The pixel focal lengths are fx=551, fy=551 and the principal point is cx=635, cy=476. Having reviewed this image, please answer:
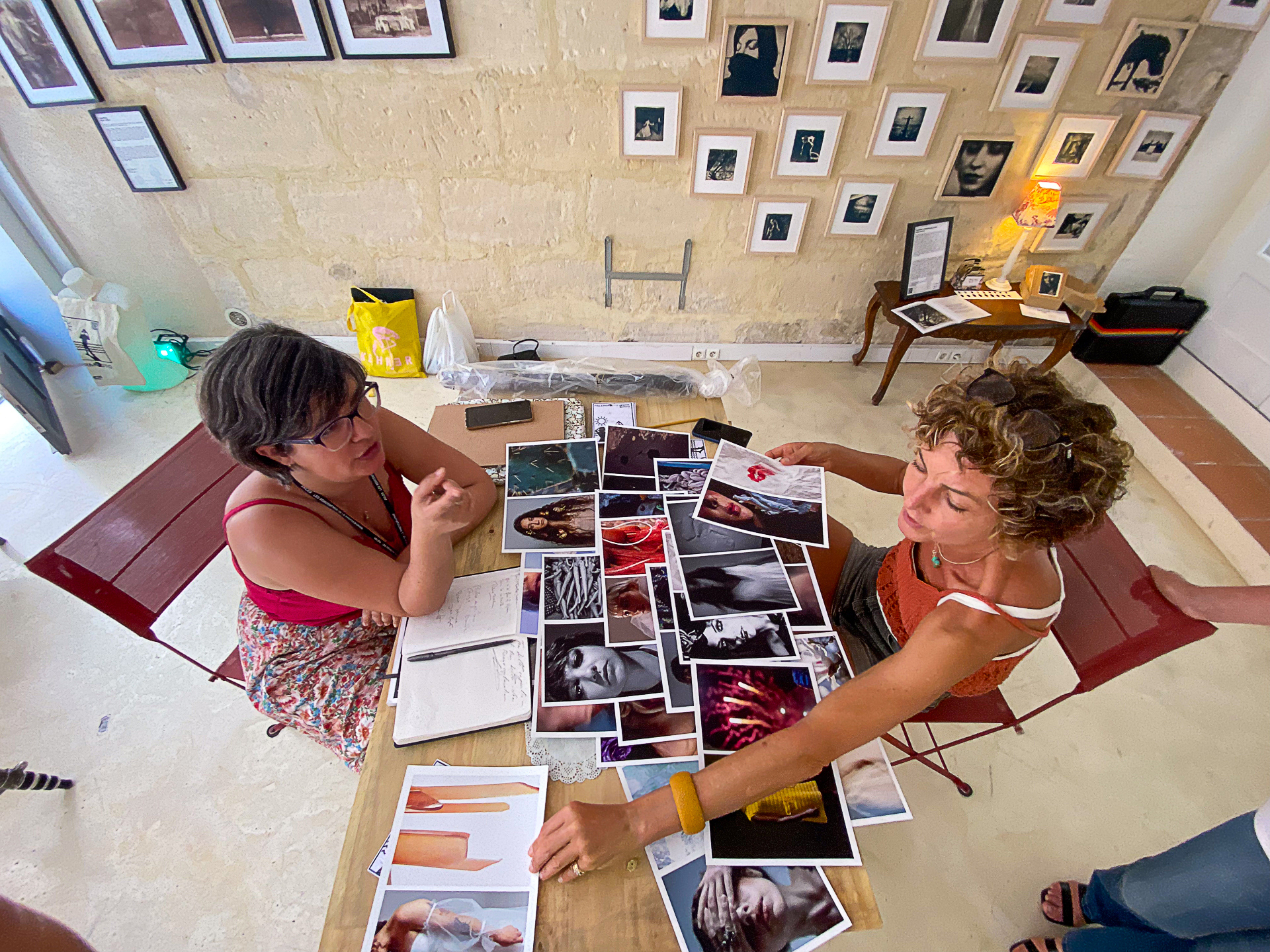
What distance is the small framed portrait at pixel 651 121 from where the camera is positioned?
8.40 feet

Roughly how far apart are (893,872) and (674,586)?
1262 mm

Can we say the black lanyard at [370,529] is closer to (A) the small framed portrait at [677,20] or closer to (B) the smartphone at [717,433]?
(B) the smartphone at [717,433]

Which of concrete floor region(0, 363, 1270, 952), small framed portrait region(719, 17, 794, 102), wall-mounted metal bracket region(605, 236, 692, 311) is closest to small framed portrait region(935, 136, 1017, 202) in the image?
small framed portrait region(719, 17, 794, 102)

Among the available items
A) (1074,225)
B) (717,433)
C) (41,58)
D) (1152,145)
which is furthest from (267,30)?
(1152,145)

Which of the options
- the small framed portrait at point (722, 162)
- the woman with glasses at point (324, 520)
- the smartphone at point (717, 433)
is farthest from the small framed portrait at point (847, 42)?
the woman with glasses at point (324, 520)

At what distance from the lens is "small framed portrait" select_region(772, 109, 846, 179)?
262 cm

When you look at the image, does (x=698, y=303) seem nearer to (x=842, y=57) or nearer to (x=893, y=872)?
(x=842, y=57)

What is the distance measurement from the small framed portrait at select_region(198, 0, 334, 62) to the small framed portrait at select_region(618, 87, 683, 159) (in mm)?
1367

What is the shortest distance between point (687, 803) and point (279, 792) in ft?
5.33

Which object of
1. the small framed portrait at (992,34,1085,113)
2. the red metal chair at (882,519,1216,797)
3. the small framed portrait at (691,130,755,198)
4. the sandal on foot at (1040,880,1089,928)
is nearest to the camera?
the red metal chair at (882,519,1216,797)

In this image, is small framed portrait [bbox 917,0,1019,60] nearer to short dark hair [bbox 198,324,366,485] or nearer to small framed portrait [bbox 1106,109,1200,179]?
small framed portrait [bbox 1106,109,1200,179]

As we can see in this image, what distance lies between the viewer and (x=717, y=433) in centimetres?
170

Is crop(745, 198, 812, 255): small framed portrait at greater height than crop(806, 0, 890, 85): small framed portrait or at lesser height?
lesser

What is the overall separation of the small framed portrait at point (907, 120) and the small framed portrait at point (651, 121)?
97 cm
